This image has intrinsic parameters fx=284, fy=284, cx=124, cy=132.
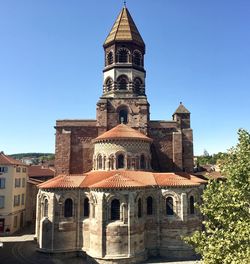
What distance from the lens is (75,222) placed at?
89.6ft

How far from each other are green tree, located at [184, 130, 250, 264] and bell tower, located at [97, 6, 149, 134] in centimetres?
2182

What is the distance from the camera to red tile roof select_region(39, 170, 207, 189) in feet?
84.2

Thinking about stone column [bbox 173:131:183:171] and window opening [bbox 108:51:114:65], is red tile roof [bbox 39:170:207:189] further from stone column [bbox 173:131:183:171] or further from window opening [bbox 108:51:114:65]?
window opening [bbox 108:51:114:65]

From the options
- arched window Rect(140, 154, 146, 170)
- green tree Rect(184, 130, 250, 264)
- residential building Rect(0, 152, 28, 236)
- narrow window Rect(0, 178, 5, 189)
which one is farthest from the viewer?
narrow window Rect(0, 178, 5, 189)

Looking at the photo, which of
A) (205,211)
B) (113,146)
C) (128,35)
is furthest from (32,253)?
(128,35)

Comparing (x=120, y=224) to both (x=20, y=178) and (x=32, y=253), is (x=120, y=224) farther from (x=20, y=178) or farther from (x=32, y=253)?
(x=20, y=178)

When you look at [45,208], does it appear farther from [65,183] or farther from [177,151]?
[177,151]

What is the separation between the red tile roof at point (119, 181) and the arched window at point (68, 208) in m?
1.48

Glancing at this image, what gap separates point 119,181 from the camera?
84.8 ft

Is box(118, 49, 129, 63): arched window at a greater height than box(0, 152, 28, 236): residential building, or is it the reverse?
box(118, 49, 129, 63): arched window

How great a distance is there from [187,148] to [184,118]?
4150 millimetres

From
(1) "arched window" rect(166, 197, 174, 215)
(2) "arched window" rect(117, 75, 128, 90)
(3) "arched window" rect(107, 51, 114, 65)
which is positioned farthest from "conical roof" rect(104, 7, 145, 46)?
(1) "arched window" rect(166, 197, 174, 215)

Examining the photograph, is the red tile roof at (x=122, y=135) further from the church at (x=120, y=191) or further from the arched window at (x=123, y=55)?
the arched window at (x=123, y=55)

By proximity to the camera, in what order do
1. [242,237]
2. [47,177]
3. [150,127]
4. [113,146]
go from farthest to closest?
[47,177] → [150,127] → [113,146] → [242,237]
